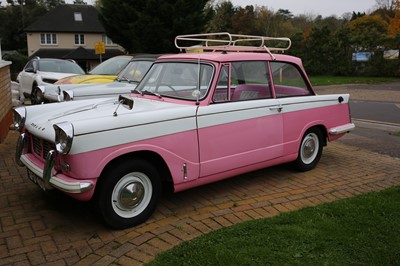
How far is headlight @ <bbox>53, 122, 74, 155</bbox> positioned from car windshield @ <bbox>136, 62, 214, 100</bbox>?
4.83 feet

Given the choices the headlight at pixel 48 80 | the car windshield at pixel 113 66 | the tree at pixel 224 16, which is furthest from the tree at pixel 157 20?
the tree at pixel 224 16

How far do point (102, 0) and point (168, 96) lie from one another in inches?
771

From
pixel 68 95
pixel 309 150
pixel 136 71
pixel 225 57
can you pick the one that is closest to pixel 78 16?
pixel 136 71

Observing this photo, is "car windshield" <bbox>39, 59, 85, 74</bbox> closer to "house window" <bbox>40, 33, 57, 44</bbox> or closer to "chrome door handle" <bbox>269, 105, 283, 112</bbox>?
"chrome door handle" <bbox>269, 105, 283, 112</bbox>

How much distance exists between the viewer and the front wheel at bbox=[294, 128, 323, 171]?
5.66 m

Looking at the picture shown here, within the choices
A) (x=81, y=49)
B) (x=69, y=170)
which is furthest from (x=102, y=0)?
(x=81, y=49)

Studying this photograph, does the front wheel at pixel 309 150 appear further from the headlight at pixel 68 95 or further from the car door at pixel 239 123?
the headlight at pixel 68 95

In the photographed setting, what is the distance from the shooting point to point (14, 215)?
418cm

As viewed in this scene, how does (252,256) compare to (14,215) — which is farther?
(14,215)

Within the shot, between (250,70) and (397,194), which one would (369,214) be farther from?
(250,70)

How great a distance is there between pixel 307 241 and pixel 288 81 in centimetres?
259

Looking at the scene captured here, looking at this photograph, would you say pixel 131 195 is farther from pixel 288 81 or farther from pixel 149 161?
pixel 288 81

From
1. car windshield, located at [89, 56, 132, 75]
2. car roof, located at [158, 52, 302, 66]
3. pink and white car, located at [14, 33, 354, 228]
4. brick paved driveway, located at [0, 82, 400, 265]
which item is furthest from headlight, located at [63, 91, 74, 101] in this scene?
car windshield, located at [89, 56, 132, 75]

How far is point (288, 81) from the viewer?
551 cm
